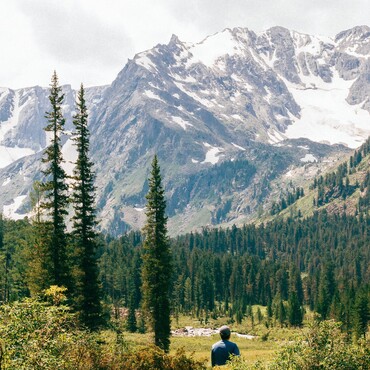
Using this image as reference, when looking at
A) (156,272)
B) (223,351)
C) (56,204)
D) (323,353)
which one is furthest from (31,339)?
(156,272)

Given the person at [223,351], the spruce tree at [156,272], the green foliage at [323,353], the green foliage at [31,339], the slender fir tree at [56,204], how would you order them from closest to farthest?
the green foliage at [31,339] < the green foliage at [323,353] < the person at [223,351] < the slender fir tree at [56,204] < the spruce tree at [156,272]

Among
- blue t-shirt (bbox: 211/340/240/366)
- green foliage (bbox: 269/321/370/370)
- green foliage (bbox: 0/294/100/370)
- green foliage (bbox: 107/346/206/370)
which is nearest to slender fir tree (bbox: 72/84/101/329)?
green foliage (bbox: 107/346/206/370)

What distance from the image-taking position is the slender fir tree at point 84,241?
1682 inches

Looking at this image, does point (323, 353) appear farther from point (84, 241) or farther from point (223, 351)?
point (84, 241)

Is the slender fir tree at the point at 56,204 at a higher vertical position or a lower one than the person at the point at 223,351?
higher

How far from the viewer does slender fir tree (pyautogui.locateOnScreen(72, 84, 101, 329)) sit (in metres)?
42.7

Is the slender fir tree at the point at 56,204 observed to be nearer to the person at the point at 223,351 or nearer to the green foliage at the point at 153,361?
the green foliage at the point at 153,361

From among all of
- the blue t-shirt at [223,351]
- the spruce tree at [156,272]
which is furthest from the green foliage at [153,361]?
the spruce tree at [156,272]

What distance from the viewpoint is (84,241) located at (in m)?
43.8

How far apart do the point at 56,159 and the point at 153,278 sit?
56.5ft

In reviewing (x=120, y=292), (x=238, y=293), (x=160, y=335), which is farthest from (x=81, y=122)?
(x=238, y=293)

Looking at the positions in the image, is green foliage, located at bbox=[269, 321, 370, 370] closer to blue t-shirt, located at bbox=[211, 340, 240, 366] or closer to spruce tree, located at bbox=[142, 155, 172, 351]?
blue t-shirt, located at bbox=[211, 340, 240, 366]

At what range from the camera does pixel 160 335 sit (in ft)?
163

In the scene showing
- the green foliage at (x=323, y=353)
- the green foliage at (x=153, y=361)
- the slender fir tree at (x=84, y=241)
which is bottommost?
the green foliage at (x=153, y=361)
